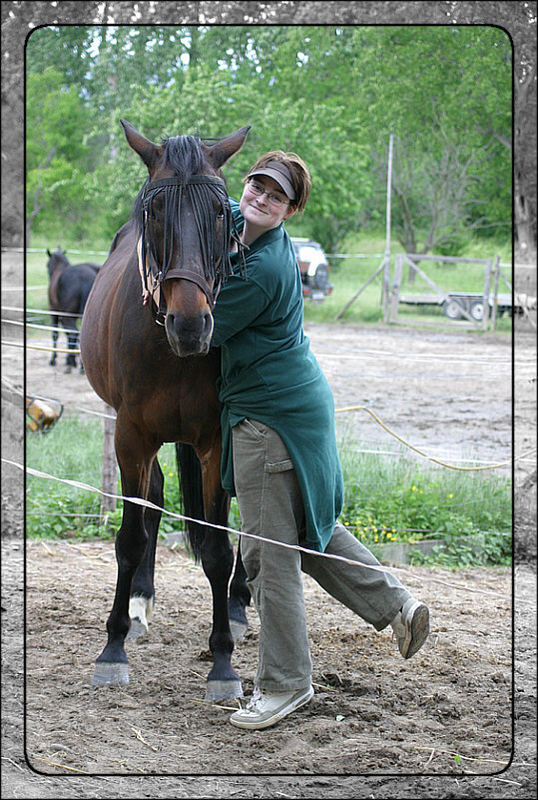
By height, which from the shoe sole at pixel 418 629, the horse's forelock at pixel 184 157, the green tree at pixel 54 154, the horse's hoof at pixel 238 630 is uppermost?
the green tree at pixel 54 154

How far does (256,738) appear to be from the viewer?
249cm

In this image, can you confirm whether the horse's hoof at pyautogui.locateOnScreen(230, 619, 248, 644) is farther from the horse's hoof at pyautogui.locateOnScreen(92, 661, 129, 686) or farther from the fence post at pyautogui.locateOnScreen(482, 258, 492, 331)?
the fence post at pyautogui.locateOnScreen(482, 258, 492, 331)

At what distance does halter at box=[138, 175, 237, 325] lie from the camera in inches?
85.8

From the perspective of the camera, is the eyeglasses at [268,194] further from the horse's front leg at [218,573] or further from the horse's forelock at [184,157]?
the horse's front leg at [218,573]

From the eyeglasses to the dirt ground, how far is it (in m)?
1.14

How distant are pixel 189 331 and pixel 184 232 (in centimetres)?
31

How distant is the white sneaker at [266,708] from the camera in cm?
253

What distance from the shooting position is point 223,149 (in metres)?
2.39

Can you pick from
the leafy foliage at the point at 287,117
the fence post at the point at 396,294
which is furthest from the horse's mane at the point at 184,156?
the fence post at the point at 396,294

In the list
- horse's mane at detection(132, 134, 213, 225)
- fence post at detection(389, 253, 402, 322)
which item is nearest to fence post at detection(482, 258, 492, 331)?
fence post at detection(389, 253, 402, 322)

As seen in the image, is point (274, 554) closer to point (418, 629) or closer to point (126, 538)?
point (418, 629)

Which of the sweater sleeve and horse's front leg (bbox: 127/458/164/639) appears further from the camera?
horse's front leg (bbox: 127/458/164/639)

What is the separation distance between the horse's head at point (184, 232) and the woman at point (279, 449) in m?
0.11

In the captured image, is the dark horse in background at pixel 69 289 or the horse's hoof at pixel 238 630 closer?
the horse's hoof at pixel 238 630
